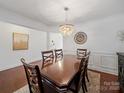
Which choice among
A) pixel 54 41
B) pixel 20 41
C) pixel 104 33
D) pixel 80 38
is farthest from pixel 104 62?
pixel 54 41

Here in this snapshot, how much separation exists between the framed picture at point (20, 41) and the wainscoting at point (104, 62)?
3.75 m

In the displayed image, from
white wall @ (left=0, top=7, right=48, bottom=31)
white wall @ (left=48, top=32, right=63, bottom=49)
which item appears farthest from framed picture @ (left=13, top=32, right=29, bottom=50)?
white wall @ (left=48, top=32, right=63, bottom=49)

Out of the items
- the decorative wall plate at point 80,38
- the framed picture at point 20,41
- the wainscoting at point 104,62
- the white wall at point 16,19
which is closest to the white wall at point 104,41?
the wainscoting at point 104,62

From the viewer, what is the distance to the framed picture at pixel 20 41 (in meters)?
6.08

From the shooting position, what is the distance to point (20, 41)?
6.47m

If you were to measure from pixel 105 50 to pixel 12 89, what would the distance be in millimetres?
3900

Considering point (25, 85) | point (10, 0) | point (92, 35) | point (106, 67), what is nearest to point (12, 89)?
point (25, 85)

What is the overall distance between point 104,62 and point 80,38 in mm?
1790

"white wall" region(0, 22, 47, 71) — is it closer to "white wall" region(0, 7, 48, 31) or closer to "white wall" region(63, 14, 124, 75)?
"white wall" region(0, 7, 48, 31)

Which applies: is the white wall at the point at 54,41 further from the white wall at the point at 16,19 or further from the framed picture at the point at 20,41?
the white wall at the point at 16,19

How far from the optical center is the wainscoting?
4.79 meters

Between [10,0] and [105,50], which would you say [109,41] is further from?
[10,0]

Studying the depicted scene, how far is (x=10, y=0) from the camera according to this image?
3.45 meters

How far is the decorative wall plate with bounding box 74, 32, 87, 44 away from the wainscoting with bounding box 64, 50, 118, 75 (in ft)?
2.96
